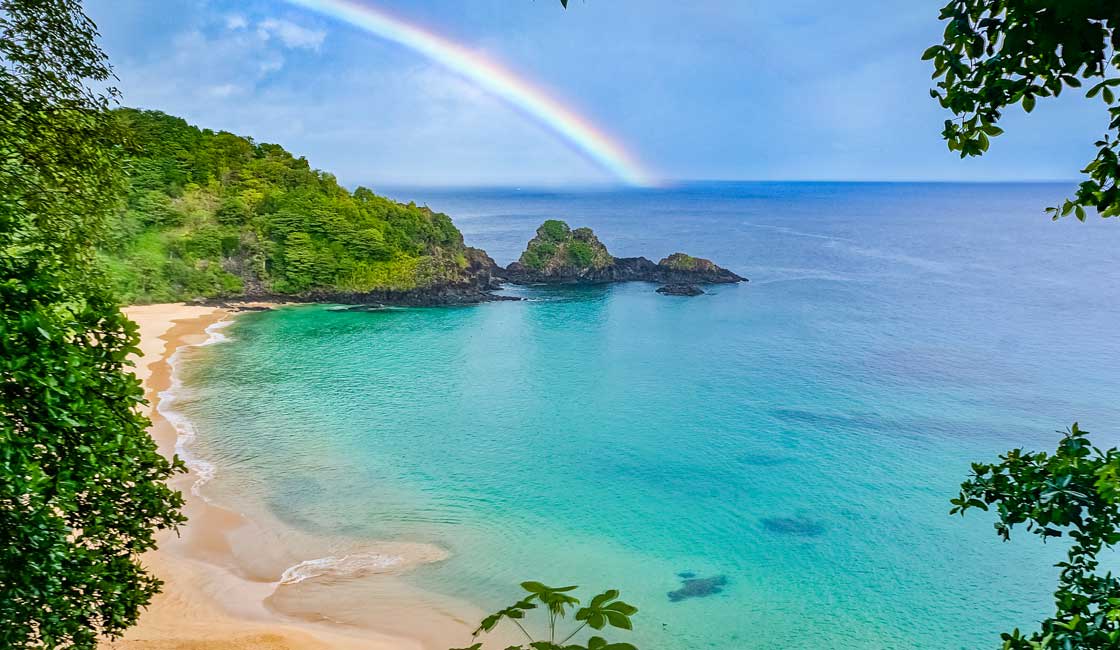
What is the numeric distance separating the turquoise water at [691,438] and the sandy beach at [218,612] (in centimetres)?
152

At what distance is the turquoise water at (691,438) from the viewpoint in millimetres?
16234

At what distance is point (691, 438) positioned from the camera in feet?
85.6

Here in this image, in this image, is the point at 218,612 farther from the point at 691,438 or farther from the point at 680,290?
the point at 680,290

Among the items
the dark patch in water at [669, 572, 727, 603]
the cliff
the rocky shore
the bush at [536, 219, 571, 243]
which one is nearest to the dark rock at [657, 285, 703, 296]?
the rocky shore

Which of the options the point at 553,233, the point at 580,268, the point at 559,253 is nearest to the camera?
the point at 580,268

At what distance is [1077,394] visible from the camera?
104 ft

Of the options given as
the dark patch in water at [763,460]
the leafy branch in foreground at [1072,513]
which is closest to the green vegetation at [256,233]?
the dark patch in water at [763,460]

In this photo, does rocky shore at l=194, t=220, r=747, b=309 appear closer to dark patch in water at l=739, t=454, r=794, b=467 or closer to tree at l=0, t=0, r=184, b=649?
dark patch in water at l=739, t=454, r=794, b=467

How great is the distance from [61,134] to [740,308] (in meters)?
48.2

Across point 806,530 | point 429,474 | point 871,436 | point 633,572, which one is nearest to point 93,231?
point 633,572

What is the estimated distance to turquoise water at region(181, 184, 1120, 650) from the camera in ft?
53.3

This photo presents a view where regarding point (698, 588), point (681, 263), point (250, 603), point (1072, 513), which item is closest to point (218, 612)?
point (250, 603)

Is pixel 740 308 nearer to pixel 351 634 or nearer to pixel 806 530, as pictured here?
pixel 806 530

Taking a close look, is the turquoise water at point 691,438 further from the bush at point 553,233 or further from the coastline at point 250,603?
the bush at point 553,233
